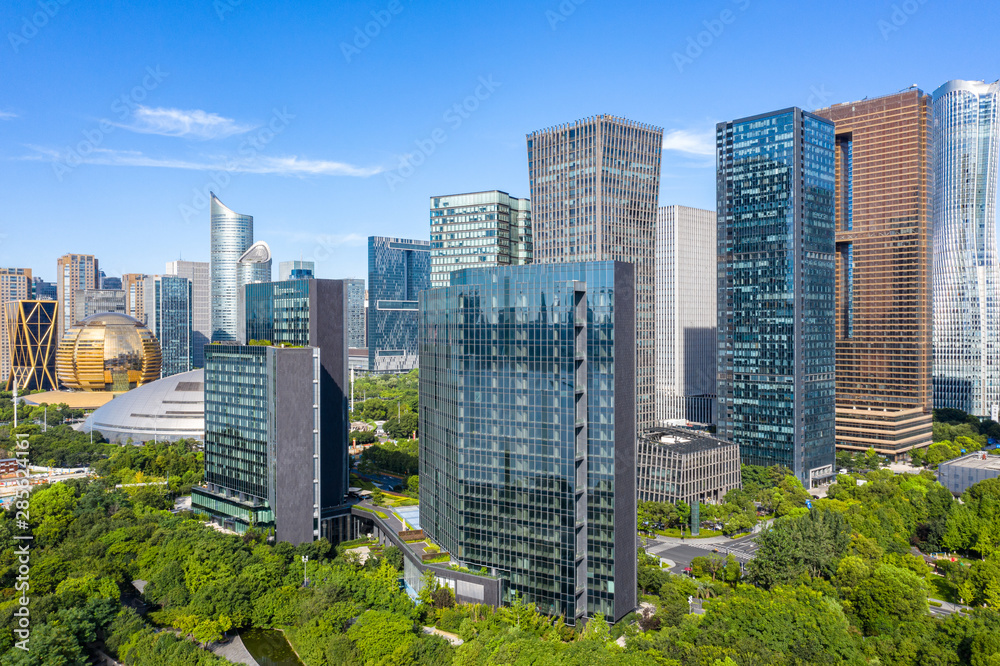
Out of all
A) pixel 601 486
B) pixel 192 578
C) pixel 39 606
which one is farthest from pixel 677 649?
pixel 39 606

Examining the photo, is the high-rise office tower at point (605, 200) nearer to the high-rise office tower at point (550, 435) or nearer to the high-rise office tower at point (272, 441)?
the high-rise office tower at point (272, 441)

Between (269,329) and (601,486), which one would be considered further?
(269,329)

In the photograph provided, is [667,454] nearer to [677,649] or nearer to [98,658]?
[677,649]

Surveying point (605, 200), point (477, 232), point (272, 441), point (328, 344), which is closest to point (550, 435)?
point (272, 441)

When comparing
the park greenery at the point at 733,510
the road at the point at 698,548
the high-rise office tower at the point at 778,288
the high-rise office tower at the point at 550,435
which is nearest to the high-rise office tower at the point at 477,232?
the high-rise office tower at the point at 778,288

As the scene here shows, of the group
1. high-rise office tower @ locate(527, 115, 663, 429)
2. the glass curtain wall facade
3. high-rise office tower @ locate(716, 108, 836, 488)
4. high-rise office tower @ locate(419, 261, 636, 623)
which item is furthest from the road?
the glass curtain wall facade
